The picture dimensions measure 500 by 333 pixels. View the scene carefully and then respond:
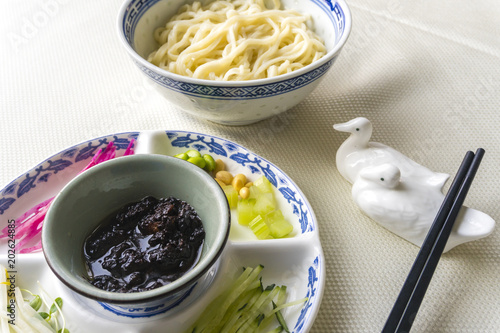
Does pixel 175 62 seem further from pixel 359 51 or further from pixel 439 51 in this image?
pixel 439 51

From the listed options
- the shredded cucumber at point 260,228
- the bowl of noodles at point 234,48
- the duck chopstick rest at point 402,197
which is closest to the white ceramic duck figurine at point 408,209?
the duck chopstick rest at point 402,197

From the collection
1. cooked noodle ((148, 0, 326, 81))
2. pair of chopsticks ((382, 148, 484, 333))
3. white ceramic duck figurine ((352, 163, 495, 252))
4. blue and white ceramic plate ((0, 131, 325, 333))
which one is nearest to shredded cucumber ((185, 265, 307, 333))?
blue and white ceramic plate ((0, 131, 325, 333))

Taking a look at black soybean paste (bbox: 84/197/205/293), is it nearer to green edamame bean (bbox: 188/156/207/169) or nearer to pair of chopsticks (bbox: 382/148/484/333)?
green edamame bean (bbox: 188/156/207/169)

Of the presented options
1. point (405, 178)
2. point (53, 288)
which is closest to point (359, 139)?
point (405, 178)

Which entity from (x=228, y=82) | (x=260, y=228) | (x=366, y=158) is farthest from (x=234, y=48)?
(x=260, y=228)

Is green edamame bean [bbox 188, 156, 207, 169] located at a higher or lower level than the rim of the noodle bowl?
lower

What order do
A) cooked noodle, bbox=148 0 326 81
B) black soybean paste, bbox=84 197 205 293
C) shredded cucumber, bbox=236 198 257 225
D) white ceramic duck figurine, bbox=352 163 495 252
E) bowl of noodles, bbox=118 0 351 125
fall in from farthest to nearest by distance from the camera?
cooked noodle, bbox=148 0 326 81 → bowl of noodles, bbox=118 0 351 125 → shredded cucumber, bbox=236 198 257 225 → white ceramic duck figurine, bbox=352 163 495 252 → black soybean paste, bbox=84 197 205 293
